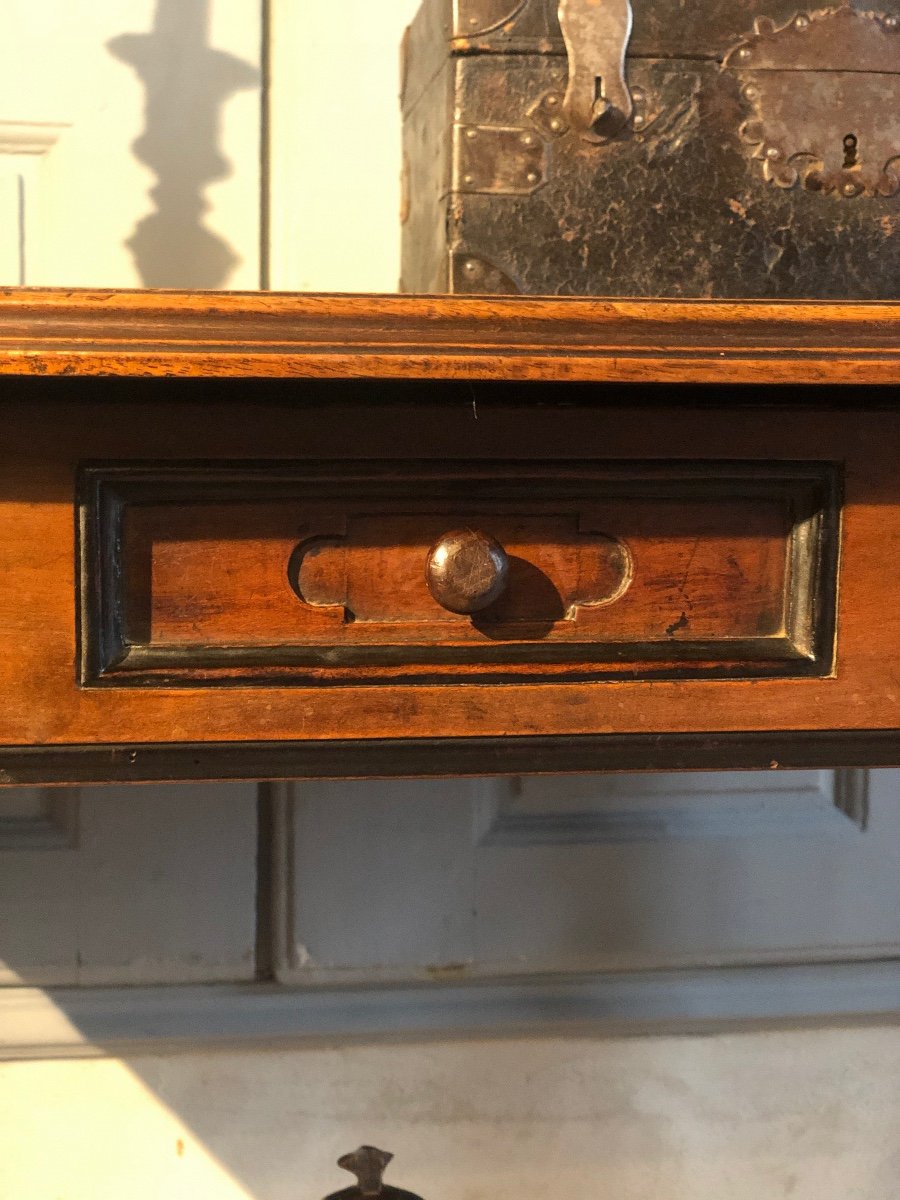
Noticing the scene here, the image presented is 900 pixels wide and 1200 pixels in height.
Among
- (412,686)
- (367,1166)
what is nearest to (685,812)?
(367,1166)

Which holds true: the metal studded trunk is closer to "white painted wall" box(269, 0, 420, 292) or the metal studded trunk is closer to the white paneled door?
"white painted wall" box(269, 0, 420, 292)

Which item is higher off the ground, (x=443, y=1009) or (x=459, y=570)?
(x=459, y=570)

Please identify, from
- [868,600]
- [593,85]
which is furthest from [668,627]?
[593,85]

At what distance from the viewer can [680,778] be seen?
93 centimetres

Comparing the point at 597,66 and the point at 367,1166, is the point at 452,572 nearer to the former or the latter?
the point at 597,66

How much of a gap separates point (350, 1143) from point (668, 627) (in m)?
0.66

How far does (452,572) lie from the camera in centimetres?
43

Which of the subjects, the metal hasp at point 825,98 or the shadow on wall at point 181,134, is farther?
the shadow on wall at point 181,134

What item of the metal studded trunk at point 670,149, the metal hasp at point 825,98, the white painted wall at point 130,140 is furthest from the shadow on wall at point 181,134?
the metal hasp at point 825,98

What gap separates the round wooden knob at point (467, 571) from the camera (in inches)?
16.8

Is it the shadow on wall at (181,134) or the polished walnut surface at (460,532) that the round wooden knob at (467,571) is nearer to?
the polished walnut surface at (460,532)

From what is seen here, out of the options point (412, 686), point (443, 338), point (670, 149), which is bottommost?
point (412, 686)

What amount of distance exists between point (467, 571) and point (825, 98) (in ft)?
1.20

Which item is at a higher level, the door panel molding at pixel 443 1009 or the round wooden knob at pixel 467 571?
the round wooden knob at pixel 467 571
